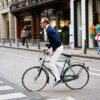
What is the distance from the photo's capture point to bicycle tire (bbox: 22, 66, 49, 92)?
35.3 ft

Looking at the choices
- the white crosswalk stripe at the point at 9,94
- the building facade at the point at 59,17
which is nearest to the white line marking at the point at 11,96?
the white crosswalk stripe at the point at 9,94

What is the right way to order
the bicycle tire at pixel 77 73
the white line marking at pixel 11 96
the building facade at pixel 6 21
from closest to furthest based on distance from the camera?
the white line marking at pixel 11 96 → the bicycle tire at pixel 77 73 → the building facade at pixel 6 21

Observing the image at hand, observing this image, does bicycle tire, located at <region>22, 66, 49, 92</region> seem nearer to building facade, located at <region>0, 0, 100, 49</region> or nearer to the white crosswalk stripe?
the white crosswalk stripe

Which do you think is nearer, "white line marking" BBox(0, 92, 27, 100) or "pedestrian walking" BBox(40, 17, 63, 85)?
"white line marking" BBox(0, 92, 27, 100)

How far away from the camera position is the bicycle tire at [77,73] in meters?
11.0

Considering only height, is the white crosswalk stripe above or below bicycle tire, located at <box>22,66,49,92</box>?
below

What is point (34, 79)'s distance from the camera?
10805 millimetres

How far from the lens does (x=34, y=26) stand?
147 ft

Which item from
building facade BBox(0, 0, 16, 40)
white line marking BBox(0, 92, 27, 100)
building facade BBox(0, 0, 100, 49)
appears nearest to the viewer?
white line marking BBox(0, 92, 27, 100)

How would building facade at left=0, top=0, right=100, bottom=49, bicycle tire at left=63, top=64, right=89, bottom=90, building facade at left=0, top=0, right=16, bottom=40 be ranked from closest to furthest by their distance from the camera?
bicycle tire at left=63, top=64, right=89, bottom=90 < building facade at left=0, top=0, right=100, bottom=49 < building facade at left=0, top=0, right=16, bottom=40

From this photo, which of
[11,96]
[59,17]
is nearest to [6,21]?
[59,17]

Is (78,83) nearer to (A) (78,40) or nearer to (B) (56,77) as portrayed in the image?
(B) (56,77)

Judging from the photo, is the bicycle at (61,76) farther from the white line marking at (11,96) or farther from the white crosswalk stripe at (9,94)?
the white line marking at (11,96)

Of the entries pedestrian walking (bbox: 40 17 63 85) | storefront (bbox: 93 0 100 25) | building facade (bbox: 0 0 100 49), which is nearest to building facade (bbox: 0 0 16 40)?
building facade (bbox: 0 0 100 49)
